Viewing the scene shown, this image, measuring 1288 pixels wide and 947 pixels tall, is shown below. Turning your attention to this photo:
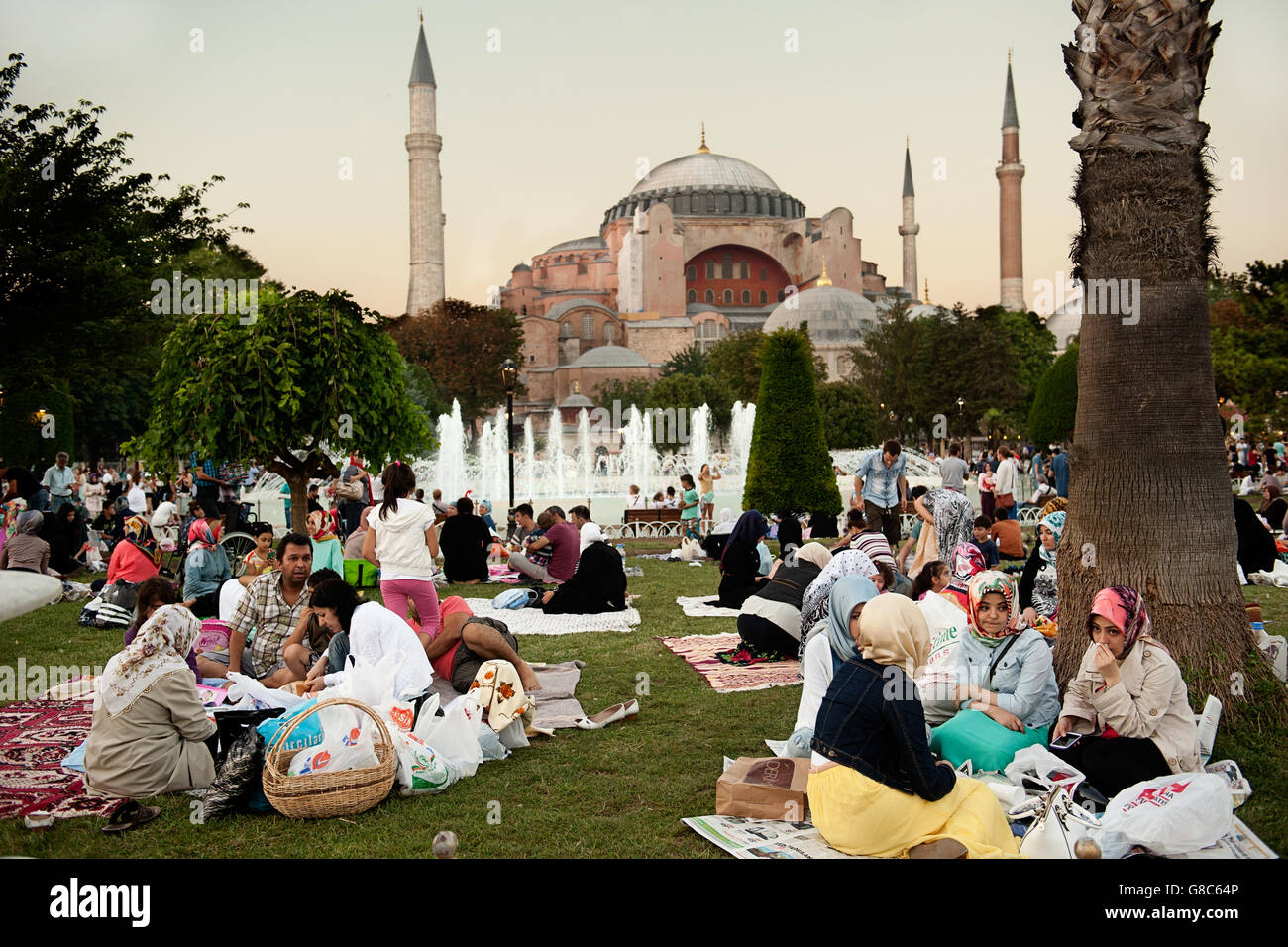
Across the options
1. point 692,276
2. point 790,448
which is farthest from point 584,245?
point 790,448

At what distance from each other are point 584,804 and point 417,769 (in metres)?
0.72

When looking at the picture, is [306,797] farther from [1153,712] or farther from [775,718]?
[1153,712]

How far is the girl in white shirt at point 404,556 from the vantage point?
6.11m

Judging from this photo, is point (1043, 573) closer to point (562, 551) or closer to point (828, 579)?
point (828, 579)

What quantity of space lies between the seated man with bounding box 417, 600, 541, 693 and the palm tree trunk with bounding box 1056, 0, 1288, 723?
2745mm

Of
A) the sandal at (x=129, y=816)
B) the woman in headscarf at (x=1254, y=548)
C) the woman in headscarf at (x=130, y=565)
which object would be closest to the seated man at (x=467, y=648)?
the sandal at (x=129, y=816)

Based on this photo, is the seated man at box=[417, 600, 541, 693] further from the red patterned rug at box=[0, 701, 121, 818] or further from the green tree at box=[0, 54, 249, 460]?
the green tree at box=[0, 54, 249, 460]

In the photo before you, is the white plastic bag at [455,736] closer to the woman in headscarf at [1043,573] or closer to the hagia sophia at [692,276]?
the woman in headscarf at [1043,573]

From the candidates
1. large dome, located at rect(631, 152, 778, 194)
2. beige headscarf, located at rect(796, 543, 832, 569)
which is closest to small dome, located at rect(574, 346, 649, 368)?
large dome, located at rect(631, 152, 778, 194)

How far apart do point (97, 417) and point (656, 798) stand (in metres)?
30.8

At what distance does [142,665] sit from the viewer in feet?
14.2

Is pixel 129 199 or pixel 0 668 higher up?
pixel 129 199
